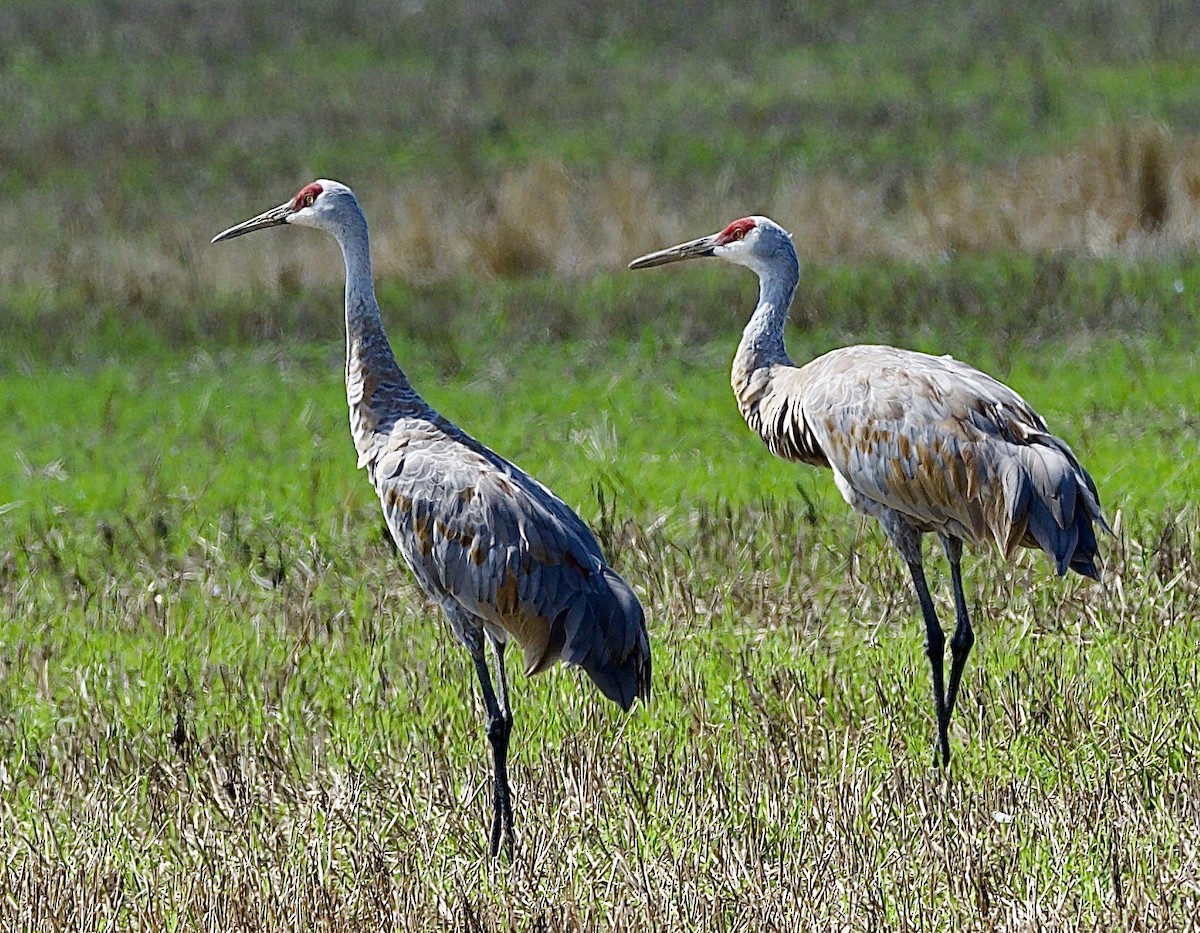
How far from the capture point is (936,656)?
574 cm

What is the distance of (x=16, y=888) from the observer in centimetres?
430

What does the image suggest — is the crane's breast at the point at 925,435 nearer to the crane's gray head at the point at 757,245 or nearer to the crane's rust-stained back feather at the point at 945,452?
the crane's rust-stained back feather at the point at 945,452

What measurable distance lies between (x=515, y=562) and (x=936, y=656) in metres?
1.33

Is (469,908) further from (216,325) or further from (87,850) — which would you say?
(216,325)

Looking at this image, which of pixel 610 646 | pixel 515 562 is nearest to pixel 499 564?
pixel 515 562

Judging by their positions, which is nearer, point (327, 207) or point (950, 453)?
point (950, 453)

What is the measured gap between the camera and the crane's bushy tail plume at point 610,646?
5.09 m

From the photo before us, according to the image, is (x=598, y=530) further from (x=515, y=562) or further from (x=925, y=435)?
(x=515, y=562)

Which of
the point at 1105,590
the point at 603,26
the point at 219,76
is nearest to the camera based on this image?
the point at 1105,590

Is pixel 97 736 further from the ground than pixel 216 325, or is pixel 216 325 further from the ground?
pixel 97 736

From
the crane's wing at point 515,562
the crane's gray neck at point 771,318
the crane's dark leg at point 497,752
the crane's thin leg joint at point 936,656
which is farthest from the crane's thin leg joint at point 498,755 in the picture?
the crane's gray neck at point 771,318

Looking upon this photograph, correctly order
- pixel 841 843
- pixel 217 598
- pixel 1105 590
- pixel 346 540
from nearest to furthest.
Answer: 1. pixel 841 843
2. pixel 1105 590
3. pixel 217 598
4. pixel 346 540

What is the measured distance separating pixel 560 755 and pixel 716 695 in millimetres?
752

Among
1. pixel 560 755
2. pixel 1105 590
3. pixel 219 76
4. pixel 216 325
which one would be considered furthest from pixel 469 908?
pixel 219 76
